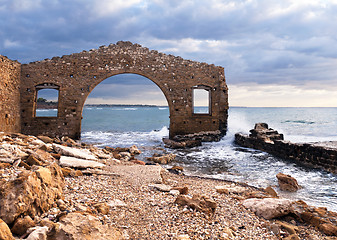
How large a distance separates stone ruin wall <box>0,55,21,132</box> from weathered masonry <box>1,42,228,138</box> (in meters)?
0.40

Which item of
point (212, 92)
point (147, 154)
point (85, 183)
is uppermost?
point (212, 92)

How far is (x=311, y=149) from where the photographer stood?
8336mm

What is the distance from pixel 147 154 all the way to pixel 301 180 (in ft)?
19.9

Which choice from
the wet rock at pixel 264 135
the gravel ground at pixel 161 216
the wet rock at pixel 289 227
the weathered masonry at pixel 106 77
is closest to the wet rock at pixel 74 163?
Result: the gravel ground at pixel 161 216

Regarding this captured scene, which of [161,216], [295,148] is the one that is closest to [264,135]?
[295,148]

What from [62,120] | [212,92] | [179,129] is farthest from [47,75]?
[212,92]

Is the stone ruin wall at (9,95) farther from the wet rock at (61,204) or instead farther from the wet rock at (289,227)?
the wet rock at (289,227)

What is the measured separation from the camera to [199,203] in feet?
10.5

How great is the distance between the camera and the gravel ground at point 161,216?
8.60ft

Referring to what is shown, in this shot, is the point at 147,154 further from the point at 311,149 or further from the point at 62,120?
the point at 311,149

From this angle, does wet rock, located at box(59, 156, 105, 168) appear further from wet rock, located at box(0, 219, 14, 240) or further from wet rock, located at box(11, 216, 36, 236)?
wet rock, located at box(0, 219, 14, 240)

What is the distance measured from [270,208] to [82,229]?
9.00 ft

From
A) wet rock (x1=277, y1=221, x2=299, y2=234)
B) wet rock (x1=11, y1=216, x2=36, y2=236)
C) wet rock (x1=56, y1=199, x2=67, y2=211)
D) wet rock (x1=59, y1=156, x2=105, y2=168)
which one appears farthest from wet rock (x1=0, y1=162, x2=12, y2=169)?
wet rock (x1=277, y1=221, x2=299, y2=234)

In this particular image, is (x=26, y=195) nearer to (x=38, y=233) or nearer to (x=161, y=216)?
(x=38, y=233)
